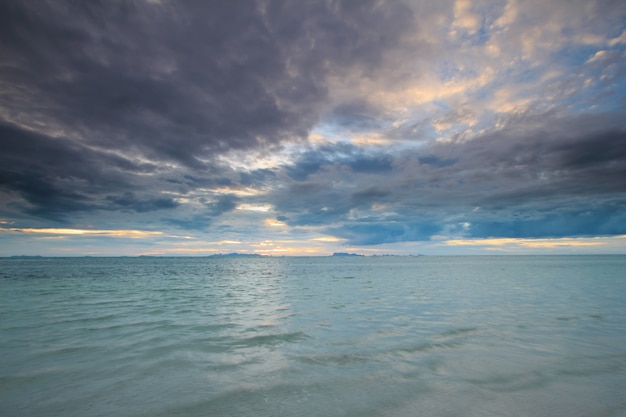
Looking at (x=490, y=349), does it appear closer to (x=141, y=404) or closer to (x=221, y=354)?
(x=221, y=354)

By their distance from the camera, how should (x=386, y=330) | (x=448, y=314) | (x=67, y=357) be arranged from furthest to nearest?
(x=448, y=314), (x=386, y=330), (x=67, y=357)

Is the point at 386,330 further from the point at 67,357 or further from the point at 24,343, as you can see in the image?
the point at 24,343

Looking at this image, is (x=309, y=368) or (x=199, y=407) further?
(x=309, y=368)

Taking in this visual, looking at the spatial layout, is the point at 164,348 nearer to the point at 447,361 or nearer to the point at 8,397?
the point at 8,397

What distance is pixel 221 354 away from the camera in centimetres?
1009

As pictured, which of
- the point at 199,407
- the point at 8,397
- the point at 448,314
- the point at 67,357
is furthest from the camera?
the point at 448,314

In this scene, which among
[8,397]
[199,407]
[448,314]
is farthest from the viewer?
[448,314]

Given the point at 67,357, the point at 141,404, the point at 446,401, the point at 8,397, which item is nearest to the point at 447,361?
the point at 446,401

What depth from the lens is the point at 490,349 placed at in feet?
33.4

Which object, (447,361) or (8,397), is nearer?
(8,397)

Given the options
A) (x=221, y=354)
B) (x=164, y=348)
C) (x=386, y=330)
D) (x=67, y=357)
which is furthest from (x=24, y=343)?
(x=386, y=330)

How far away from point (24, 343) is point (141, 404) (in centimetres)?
883

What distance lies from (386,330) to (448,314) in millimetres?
5523

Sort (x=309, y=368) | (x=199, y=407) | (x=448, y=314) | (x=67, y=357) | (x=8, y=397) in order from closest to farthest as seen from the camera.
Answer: (x=199, y=407) < (x=8, y=397) < (x=309, y=368) < (x=67, y=357) < (x=448, y=314)
